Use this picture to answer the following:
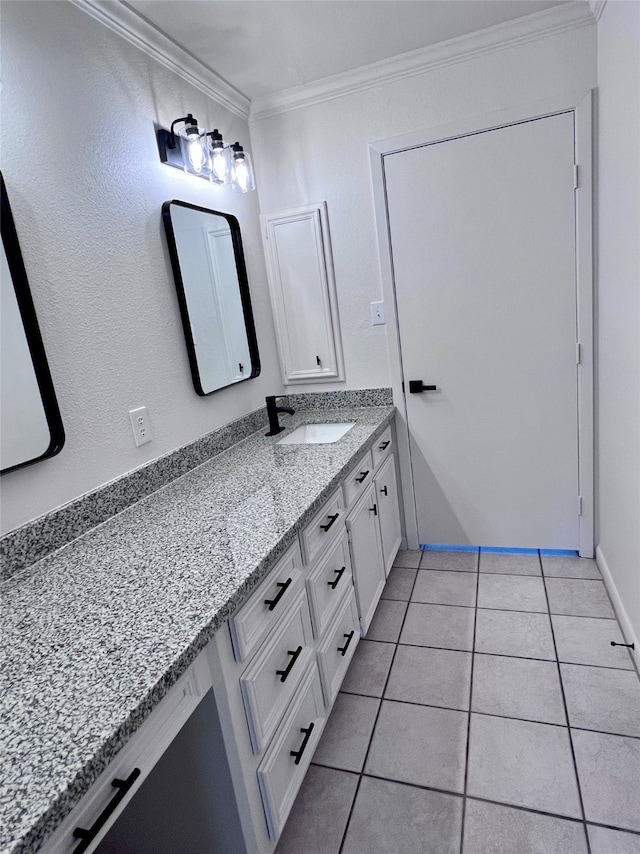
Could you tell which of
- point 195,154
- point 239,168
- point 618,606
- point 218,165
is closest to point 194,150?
point 195,154

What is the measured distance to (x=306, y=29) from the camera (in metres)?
1.87

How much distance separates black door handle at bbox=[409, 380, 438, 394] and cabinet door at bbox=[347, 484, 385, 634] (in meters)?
0.63

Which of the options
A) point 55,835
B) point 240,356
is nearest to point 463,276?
point 240,356

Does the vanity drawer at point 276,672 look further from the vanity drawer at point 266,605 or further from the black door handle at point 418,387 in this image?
the black door handle at point 418,387

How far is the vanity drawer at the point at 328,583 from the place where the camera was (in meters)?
1.50

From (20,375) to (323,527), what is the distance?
3.12 feet

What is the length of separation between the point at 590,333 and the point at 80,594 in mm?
2173

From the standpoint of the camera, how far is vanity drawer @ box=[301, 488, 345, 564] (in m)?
1.46

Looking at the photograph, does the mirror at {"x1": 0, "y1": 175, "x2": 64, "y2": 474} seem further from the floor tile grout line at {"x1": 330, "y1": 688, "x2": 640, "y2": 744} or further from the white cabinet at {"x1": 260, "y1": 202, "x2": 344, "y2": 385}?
the white cabinet at {"x1": 260, "y1": 202, "x2": 344, "y2": 385}

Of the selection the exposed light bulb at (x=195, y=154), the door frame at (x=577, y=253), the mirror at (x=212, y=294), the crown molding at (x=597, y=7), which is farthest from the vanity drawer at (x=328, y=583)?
the crown molding at (x=597, y=7)

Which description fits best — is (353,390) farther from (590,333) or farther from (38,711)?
(38,711)

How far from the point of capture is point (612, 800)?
1.32 meters

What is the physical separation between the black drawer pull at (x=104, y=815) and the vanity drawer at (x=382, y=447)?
1573mm

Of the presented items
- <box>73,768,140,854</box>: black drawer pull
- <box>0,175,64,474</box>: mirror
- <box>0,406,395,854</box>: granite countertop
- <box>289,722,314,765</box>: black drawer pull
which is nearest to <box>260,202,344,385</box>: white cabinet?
<box>0,406,395,854</box>: granite countertop
